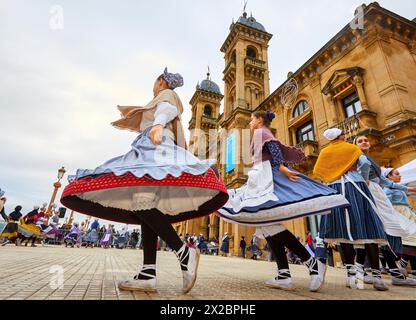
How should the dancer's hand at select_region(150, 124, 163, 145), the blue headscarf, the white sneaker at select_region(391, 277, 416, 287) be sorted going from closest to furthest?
the dancer's hand at select_region(150, 124, 163, 145)
the blue headscarf
the white sneaker at select_region(391, 277, 416, 287)

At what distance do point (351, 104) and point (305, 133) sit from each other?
3.41 metres

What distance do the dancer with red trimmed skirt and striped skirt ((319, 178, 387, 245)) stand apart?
5.61ft

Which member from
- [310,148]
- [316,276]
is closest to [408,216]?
[316,276]

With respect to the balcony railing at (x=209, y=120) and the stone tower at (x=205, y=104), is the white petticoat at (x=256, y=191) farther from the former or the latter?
the stone tower at (x=205, y=104)

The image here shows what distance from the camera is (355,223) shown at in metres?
2.79

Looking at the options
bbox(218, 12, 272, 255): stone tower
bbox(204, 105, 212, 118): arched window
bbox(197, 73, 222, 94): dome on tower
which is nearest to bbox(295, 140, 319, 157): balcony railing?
bbox(218, 12, 272, 255): stone tower

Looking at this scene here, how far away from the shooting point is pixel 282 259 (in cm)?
236

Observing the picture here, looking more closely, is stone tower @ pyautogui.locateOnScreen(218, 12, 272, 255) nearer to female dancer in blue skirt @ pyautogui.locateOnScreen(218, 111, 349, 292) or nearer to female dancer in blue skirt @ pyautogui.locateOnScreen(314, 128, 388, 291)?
female dancer in blue skirt @ pyautogui.locateOnScreen(314, 128, 388, 291)

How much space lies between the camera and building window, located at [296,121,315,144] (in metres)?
14.8

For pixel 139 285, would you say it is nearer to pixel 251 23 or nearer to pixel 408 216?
pixel 408 216
